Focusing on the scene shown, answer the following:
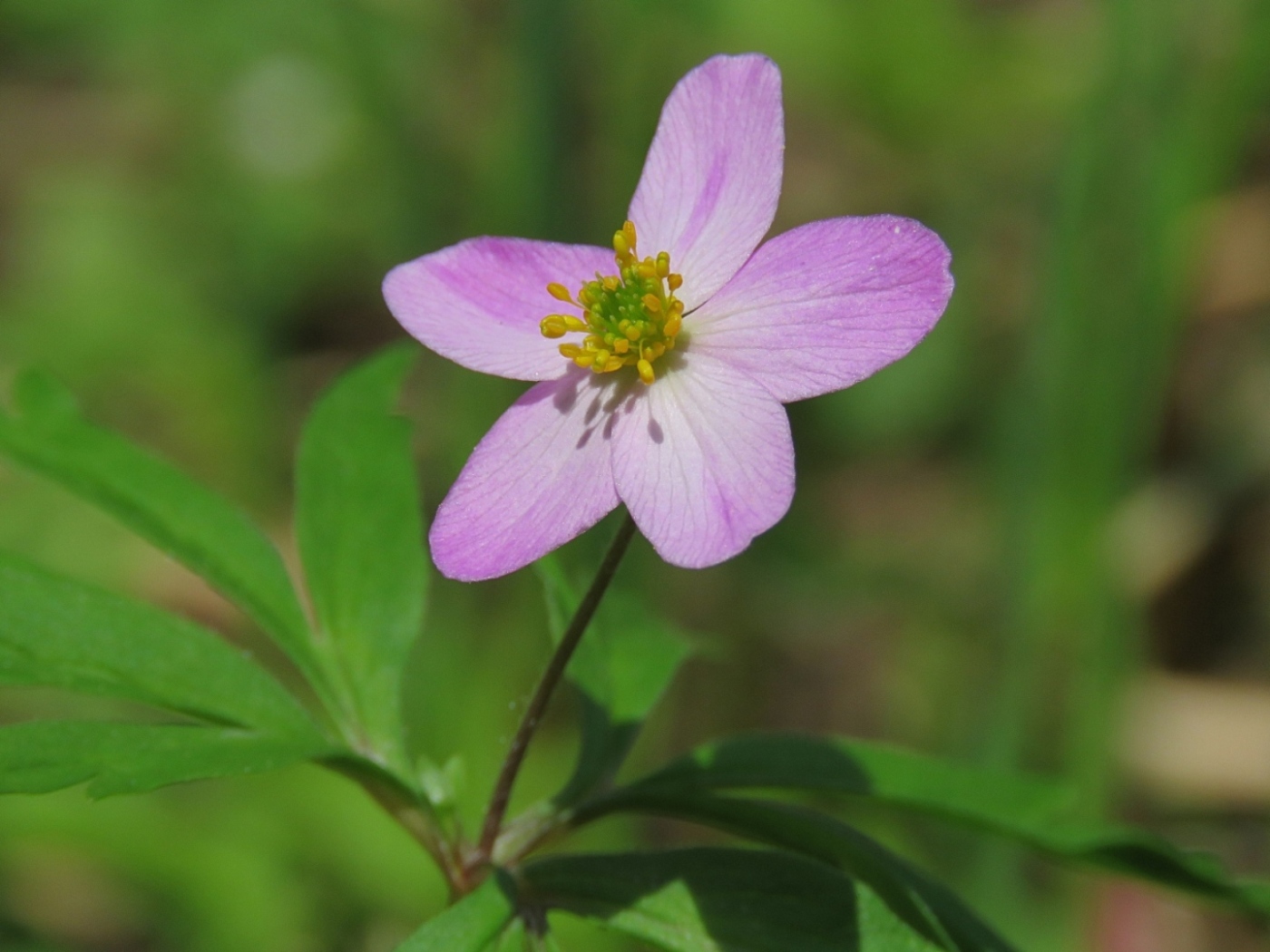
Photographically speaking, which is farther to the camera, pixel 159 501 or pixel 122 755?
pixel 159 501

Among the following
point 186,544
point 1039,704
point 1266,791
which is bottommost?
point 1266,791

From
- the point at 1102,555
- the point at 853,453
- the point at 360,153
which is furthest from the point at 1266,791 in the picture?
the point at 360,153

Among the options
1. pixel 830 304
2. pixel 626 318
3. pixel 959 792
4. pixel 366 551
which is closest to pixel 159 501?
pixel 366 551

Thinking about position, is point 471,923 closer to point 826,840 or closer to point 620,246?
point 826,840

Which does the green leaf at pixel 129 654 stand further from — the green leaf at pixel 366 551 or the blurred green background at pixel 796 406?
the blurred green background at pixel 796 406

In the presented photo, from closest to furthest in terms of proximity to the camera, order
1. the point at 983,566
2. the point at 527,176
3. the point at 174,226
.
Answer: the point at 527,176 < the point at 983,566 < the point at 174,226

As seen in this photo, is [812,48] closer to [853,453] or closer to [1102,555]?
[853,453]
